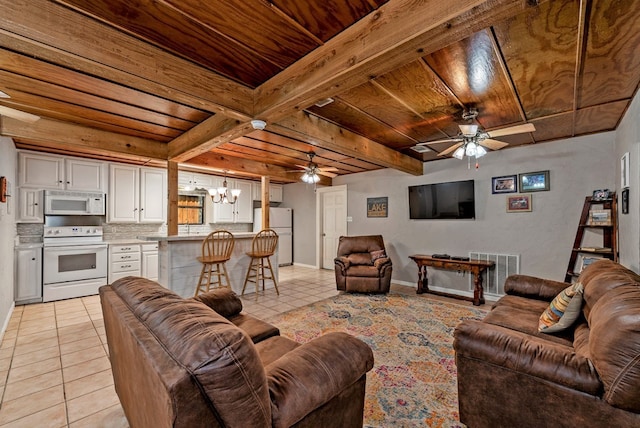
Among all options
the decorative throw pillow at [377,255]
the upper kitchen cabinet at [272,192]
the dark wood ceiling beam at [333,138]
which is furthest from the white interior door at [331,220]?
the dark wood ceiling beam at [333,138]

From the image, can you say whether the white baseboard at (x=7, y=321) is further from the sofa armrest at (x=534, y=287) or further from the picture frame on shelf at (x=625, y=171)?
the picture frame on shelf at (x=625, y=171)

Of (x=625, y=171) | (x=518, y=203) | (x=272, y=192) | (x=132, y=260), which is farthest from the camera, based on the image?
(x=272, y=192)

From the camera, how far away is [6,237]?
3.30m

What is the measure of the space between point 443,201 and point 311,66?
373 cm

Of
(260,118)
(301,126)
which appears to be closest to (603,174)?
(301,126)

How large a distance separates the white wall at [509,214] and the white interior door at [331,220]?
31.5 inches

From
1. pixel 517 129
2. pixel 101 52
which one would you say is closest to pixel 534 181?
pixel 517 129

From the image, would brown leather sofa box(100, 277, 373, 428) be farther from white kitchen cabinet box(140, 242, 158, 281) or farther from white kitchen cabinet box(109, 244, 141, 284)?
white kitchen cabinet box(140, 242, 158, 281)

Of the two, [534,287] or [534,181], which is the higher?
[534,181]

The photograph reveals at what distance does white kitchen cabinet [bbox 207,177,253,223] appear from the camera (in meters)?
6.40

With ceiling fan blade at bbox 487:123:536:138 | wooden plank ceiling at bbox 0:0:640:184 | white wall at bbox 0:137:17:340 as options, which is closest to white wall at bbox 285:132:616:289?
wooden plank ceiling at bbox 0:0:640:184

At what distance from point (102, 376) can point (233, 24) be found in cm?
274

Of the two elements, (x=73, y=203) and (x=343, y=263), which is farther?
(x=343, y=263)

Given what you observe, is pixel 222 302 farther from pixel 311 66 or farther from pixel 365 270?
pixel 365 270
